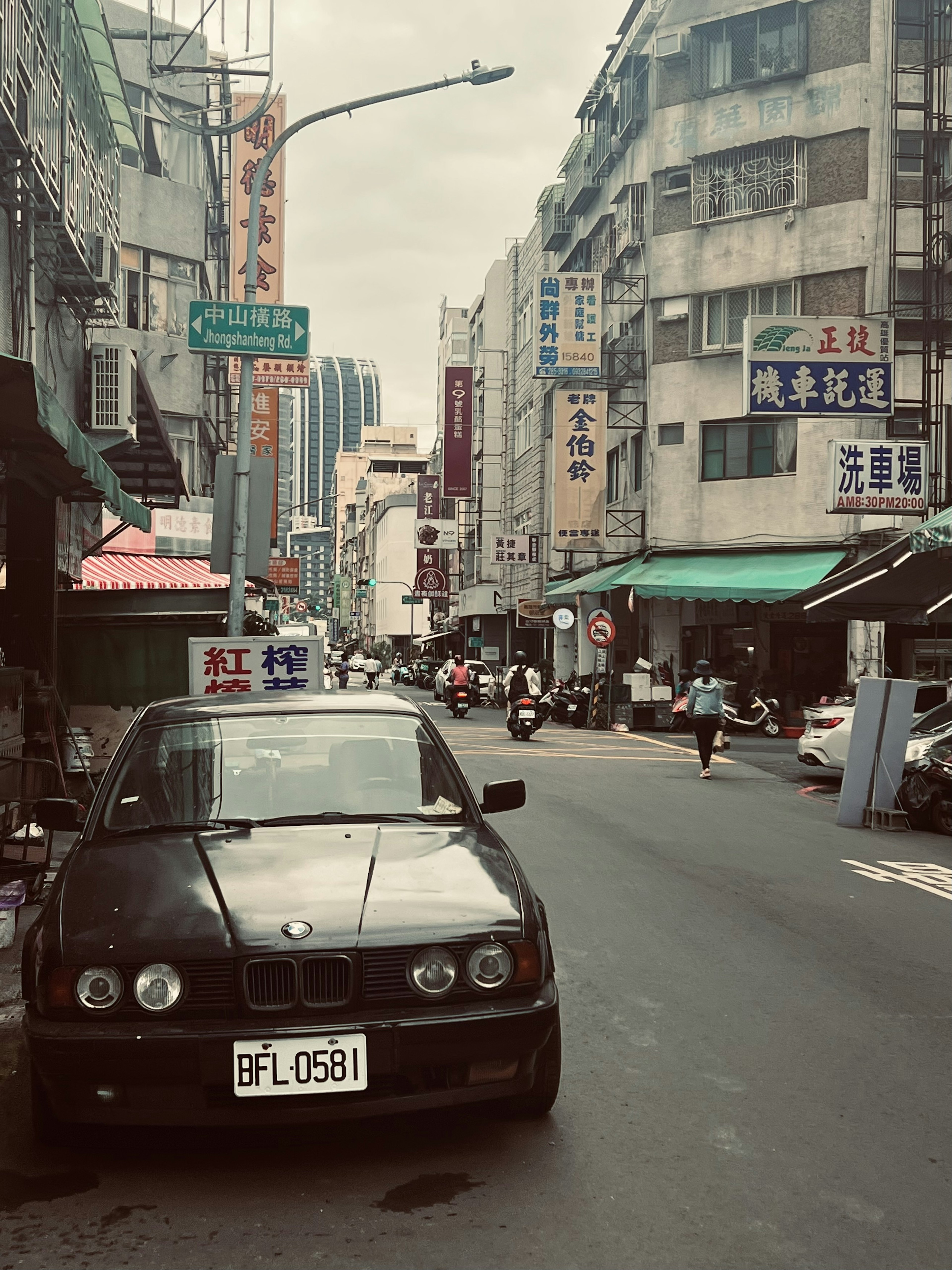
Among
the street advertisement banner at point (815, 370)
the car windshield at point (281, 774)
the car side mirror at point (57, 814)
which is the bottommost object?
the car side mirror at point (57, 814)

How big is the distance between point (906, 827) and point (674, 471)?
2131cm

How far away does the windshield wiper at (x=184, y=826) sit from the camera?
4738 millimetres

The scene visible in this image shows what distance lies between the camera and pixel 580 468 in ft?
112

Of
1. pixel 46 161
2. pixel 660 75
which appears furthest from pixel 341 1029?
pixel 660 75

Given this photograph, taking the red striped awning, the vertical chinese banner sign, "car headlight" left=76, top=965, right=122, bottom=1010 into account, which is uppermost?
the vertical chinese banner sign

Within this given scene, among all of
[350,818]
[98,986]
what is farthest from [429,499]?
[98,986]

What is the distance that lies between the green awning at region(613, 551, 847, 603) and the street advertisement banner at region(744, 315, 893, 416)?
18.1 feet

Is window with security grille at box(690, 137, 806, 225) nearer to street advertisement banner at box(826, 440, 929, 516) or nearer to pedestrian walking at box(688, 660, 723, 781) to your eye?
street advertisement banner at box(826, 440, 929, 516)

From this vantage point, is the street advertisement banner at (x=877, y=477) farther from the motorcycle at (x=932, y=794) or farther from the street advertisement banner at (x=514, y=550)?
the street advertisement banner at (x=514, y=550)

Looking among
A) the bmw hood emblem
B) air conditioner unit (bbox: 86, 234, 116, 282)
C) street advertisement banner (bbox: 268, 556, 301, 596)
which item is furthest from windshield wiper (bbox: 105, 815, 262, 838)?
street advertisement banner (bbox: 268, 556, 301, 596)

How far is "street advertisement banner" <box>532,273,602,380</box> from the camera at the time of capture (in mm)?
33406

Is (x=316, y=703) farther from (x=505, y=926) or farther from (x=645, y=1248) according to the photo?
(x=645, y=1248)

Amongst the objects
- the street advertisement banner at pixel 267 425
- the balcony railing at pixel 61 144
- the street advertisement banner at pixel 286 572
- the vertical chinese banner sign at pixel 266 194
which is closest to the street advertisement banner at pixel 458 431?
the street advertisement banner at pixel 286 572

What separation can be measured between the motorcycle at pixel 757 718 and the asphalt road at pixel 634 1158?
66.6 ft
